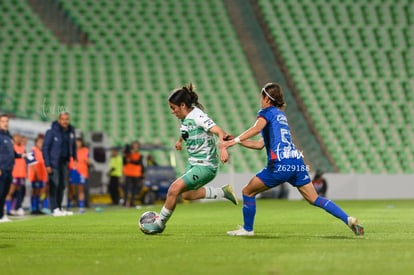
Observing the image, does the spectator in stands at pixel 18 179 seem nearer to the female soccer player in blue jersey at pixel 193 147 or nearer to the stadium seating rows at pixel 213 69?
the female soccer player in blue jersey at pixel 193 147

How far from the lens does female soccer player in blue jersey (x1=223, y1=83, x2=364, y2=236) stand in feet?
35.0

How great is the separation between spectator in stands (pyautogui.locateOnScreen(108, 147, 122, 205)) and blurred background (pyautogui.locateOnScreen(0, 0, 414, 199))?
3214 millimetres

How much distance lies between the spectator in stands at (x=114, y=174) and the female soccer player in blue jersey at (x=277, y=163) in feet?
56.3

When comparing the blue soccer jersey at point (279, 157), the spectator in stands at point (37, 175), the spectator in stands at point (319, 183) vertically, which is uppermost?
the spectator in stands at point (319, 183)

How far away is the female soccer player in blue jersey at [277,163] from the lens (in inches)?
420

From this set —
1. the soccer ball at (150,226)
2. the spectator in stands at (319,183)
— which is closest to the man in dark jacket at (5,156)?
the soccer ball at (150,226)

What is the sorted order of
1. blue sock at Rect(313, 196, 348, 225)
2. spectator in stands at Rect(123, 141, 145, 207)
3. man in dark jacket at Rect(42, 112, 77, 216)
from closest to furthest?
blue sock at Rect(313, 196, 348, 225) < man in dark jacket at Rect(42, 112, 77, 216) < spectator in stands at Rect(123, 141, 145, 207)

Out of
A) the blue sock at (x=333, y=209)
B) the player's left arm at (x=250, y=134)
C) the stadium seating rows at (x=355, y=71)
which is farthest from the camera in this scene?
the stadium seating rows at (x=355, y=71)

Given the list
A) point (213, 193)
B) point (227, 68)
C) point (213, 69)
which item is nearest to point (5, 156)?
point (213, 193)

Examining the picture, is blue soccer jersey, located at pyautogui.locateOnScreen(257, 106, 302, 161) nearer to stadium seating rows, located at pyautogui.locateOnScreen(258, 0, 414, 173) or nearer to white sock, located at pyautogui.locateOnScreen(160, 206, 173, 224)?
white sock, located at pyautogui.locateOnScreen(160, 206, 173, 224)

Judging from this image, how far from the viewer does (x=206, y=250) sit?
9047mm

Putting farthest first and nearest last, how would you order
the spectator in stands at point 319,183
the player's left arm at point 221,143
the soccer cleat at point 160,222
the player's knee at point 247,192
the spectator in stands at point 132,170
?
the spectator in stands at point 319,183, the spectator in stands at point 132,170, the soccer cleat at point 160,222, the player's knee at point 247,192, the player's left arm at point 221,143

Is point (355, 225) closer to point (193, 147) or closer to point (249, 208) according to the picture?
point (249, 208)

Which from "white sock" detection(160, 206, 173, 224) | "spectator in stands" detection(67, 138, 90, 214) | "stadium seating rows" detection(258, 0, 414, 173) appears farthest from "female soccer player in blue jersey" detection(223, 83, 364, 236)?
"stadium seating rows" detection(258, 0, 414, 173)
